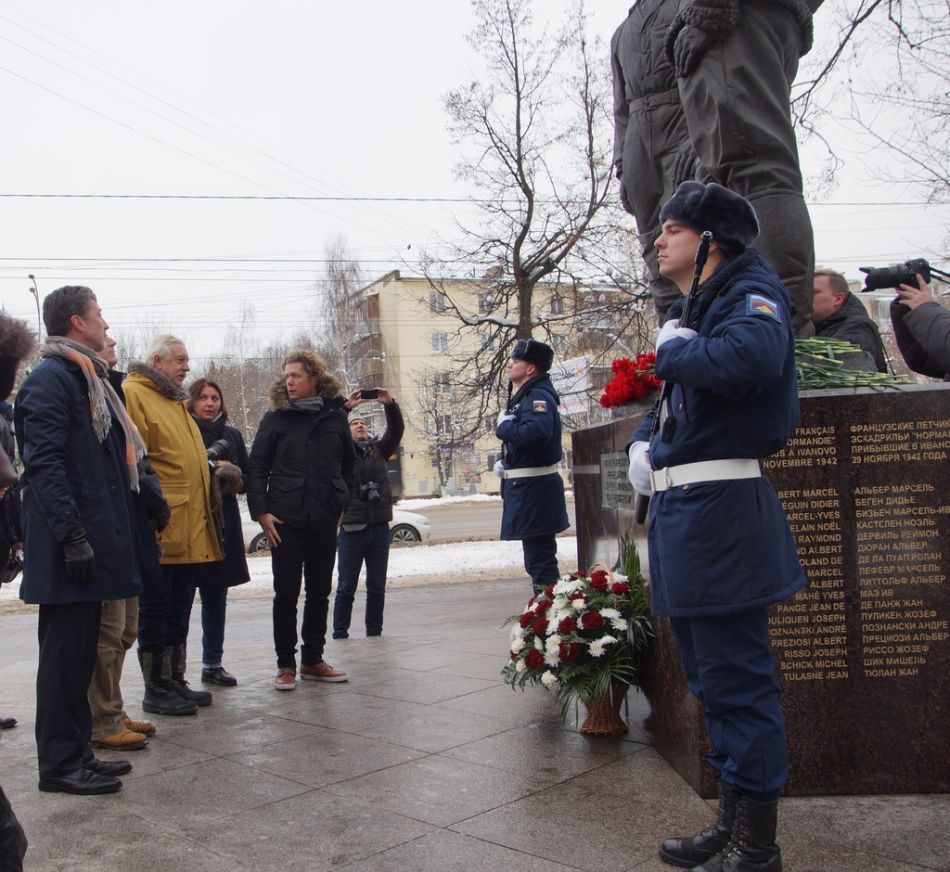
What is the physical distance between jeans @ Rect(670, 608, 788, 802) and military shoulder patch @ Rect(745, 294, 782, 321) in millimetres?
880

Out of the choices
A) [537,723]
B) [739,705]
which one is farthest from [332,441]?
[739,705]

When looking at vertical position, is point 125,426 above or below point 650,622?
above

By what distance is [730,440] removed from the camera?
2.95 m

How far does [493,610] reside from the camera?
10.5m

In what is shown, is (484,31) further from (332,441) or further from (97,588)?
(97,588)

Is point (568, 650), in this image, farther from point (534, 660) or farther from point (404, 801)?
point (404, 801)

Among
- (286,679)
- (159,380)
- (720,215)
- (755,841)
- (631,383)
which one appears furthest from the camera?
(286,679)

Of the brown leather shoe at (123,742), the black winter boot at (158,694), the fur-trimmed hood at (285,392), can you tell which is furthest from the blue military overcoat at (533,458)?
the brown leather shoe at (123,742)

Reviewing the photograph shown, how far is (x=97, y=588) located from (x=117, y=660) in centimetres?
72

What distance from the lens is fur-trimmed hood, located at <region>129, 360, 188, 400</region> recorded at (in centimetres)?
547

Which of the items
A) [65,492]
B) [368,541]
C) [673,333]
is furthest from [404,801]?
[368,541]

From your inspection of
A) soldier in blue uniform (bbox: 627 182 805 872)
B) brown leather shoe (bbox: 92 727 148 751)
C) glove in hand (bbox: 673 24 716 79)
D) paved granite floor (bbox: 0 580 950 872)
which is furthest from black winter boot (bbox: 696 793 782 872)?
glove in hand (bbox: 673 24 716 79)

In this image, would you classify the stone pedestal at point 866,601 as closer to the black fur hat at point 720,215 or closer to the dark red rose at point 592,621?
the dark red rose at point 592,621

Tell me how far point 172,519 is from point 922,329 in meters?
3.93
